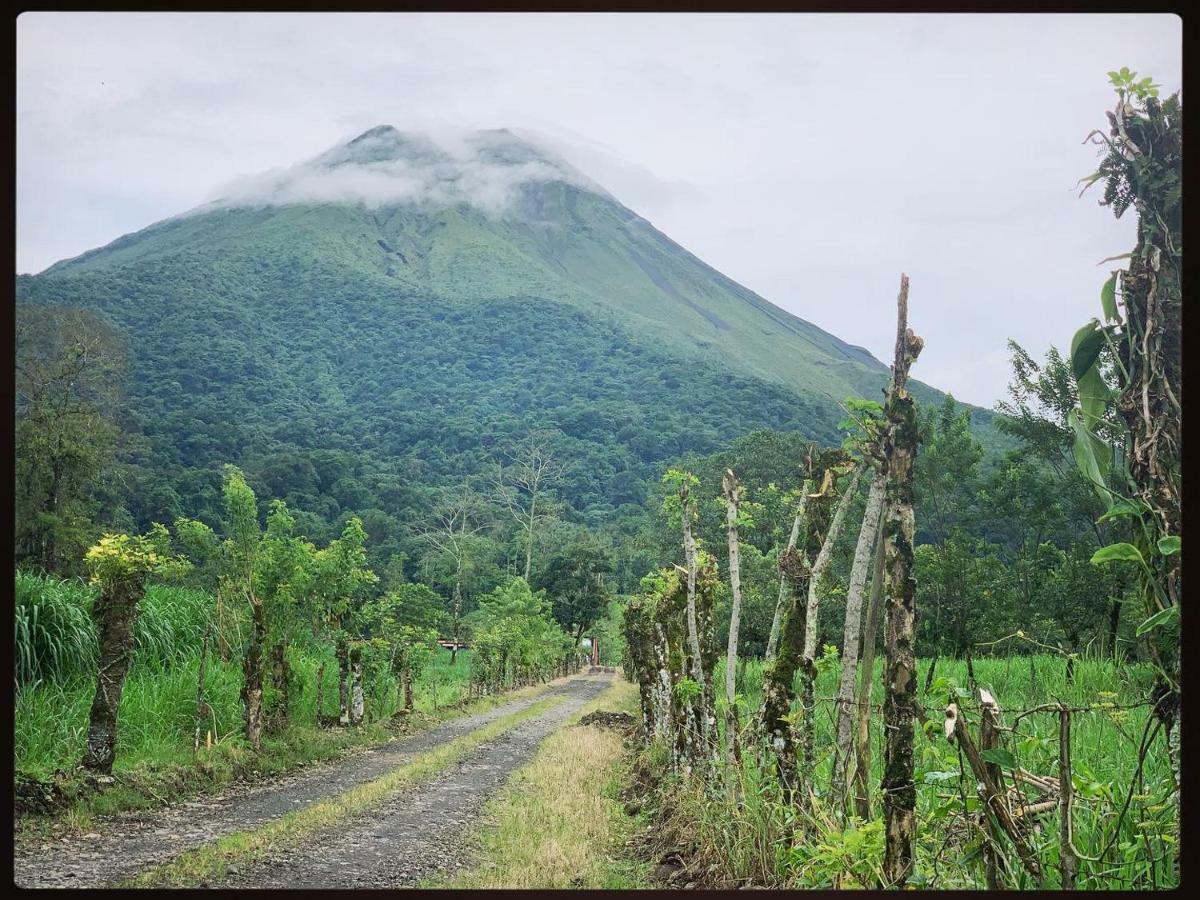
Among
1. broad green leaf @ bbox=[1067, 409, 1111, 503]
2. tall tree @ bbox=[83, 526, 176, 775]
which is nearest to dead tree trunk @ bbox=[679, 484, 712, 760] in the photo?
broad green leaf @ bbox=[1067, 409, 1111, 503]

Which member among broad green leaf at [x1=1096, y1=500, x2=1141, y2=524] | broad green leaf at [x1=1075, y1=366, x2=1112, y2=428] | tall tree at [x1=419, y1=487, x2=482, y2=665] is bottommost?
tall tree at [x1=419, y1=487, x2=482, y2=665]

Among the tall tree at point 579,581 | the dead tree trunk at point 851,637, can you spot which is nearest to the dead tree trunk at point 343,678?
the dead tree trunk at point 851,637

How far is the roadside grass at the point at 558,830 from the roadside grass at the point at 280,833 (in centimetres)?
63

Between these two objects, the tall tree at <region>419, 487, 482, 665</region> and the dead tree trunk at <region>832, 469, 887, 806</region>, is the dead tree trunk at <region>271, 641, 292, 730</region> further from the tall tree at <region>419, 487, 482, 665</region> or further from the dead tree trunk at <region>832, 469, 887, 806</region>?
the tall tree at <region>419, 487, 482, 665</region>

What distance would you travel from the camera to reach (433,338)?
3894cm

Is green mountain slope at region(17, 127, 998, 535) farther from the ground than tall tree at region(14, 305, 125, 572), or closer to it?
farther from the ground

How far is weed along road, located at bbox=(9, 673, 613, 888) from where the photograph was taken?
3379 mm

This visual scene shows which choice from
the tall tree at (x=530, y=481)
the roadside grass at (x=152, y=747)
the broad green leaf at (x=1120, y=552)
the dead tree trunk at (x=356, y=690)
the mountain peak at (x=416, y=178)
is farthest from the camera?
the mountain peak at (x=416, y=178)

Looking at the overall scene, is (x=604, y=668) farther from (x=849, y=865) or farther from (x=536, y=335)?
(x=849, y=865)

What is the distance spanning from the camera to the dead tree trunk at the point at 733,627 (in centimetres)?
363

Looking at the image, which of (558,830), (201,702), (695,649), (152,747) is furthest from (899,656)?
(201,702)

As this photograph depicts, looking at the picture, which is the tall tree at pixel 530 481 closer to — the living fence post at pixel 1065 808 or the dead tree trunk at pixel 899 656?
the dead tree trunk at pixel 899 656

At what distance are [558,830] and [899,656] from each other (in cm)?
262

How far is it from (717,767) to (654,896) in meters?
1.56
